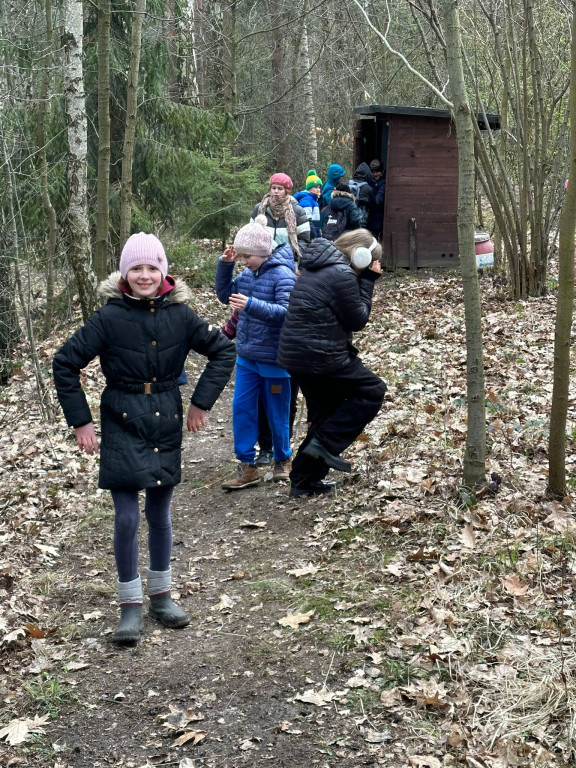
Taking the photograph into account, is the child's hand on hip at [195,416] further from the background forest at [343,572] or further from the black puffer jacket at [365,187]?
the black puffer jacket at [365,187]

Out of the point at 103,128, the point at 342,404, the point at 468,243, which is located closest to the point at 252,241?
the point at 342,404

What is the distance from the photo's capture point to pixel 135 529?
14.6ft

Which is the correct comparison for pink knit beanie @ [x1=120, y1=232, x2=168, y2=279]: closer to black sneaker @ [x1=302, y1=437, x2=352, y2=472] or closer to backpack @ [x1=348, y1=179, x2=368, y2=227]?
black sneaker @ [x1=302, y1=437, x2=352, y2=472]

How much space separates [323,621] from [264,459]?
292 cm

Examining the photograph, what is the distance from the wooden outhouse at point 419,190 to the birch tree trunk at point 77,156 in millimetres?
6164

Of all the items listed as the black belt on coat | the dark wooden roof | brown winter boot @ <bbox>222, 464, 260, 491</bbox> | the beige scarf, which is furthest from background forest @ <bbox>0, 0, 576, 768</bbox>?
the dark wooden roof

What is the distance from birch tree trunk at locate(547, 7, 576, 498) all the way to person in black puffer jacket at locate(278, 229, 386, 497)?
145 centimetres

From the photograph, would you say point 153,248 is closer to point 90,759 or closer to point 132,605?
point 132,605

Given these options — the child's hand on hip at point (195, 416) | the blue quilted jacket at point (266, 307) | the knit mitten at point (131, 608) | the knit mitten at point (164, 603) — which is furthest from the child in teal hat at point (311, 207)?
the knit mitten at point (131, 608)

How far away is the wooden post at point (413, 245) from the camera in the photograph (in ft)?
52.0

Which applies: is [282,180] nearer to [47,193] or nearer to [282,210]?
[282,210]

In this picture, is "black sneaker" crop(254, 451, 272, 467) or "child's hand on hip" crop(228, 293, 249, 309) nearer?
"child's hand on hip" crop(228, 293, 249, 309)

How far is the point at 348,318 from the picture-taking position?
593 centimetres

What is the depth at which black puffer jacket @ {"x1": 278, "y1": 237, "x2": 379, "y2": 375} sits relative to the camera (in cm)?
587
